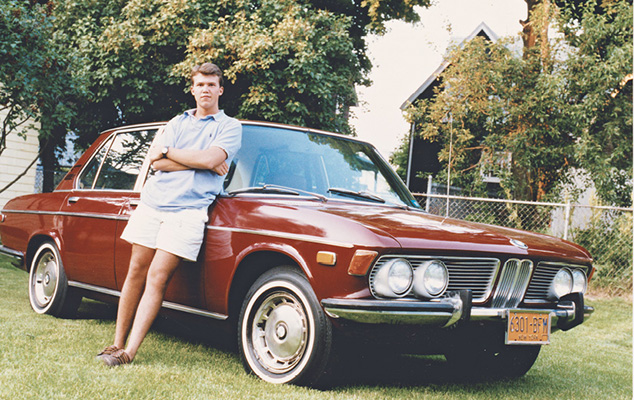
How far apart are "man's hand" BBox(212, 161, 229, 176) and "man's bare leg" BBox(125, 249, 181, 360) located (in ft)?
1.94

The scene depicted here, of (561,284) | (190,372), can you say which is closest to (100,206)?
(190,372)

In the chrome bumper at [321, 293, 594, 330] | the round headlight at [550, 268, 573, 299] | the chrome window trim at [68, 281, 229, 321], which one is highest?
the round headlight at [550, 268, 573, 299]

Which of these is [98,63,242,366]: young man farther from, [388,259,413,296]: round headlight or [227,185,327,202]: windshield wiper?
[388,259,413,296]: round headlight

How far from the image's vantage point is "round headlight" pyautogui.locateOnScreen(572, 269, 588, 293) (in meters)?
4.41

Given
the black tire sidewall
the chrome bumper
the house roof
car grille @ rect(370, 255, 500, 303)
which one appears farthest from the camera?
the house roof

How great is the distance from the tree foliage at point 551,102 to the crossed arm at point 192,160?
397 inches

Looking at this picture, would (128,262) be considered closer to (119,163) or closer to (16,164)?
(119,163)

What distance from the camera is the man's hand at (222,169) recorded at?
167 inches

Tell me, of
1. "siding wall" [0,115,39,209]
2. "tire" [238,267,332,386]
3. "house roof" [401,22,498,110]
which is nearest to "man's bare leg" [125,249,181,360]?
"tire" [238,267,332,386]

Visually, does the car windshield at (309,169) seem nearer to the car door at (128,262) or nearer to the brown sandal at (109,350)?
the car door at (128,262)

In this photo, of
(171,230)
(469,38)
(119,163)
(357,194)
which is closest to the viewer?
(171,230)

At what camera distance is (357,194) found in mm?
4719

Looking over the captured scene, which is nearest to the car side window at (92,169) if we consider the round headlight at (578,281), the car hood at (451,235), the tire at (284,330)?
the tire at (284,330)

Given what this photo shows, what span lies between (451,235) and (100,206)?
291 cm
